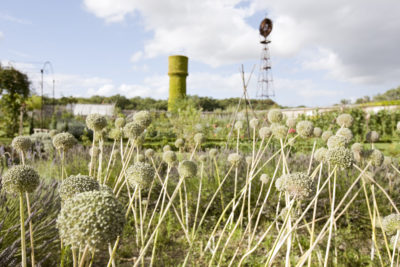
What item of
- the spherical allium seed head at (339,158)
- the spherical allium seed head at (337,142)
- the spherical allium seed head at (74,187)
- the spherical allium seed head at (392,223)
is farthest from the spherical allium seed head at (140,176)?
the spherical allium seed head at (392,223)

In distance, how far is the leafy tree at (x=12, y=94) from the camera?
395 inches

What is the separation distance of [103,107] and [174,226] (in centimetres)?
1943

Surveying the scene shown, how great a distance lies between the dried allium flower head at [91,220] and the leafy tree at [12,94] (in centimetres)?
1109

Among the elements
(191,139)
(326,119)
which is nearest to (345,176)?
(191,139)

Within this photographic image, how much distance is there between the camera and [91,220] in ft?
2.00

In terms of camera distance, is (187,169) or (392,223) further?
(187,169)

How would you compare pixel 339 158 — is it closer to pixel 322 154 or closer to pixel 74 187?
pixel 322 154

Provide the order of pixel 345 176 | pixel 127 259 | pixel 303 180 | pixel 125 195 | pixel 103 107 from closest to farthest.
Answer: pixel 303 180, pixel 127 259, pixel 345 176, pixel 125 195, pixel 103 107

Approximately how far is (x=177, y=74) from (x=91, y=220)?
22.0 metres

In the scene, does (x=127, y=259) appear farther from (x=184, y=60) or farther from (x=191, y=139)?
A: (x=184, y=60)

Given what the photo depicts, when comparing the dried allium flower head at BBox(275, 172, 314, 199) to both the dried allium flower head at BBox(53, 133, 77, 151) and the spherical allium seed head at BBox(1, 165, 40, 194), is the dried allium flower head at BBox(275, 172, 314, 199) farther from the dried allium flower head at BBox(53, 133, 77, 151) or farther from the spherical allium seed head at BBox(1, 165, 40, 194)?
the dried allium flower head at BBox(53, 133, 77, 151)

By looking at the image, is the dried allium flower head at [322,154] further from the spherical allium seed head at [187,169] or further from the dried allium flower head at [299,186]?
the spherical allium seed head at [187,169]

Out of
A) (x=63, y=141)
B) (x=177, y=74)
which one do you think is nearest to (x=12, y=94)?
(x=63, y=141)

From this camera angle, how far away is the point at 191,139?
798 centimetres
